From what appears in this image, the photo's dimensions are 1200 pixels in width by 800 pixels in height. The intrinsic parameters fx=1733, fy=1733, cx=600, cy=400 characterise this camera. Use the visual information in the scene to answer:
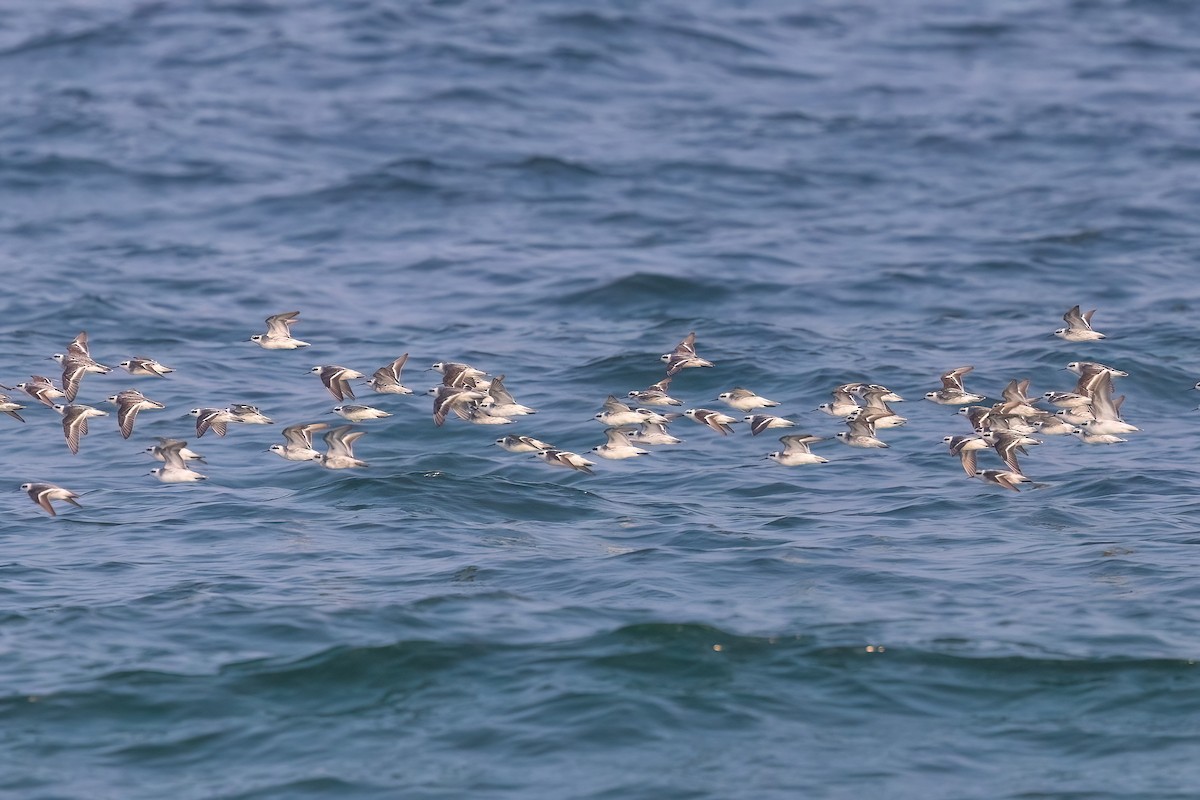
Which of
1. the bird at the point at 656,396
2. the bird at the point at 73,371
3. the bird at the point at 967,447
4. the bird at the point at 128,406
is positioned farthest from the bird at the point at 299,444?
the bird at the point at 967,447

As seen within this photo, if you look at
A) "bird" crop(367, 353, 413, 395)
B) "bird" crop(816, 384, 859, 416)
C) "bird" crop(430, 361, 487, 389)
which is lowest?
"bird" crop(816, 384, 859, 416)

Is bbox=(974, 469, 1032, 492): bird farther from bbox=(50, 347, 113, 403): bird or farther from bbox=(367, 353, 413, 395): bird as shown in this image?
bbox=(50, 347, 113, 403): bird

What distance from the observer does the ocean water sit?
Answer: 15805 mm

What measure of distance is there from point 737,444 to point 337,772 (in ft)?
34.2

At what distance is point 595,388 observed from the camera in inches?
1043

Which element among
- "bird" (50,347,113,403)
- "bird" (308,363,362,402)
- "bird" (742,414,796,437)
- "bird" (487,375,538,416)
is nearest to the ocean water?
"bird" (742,414,796,437)

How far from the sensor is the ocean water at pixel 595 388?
15805mm

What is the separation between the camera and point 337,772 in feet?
49.2

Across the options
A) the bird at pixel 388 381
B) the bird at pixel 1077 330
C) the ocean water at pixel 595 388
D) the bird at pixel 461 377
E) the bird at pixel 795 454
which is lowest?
the ocean water at pixel 595 388

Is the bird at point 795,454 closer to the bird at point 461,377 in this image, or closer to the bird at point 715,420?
the bird at point 715,420

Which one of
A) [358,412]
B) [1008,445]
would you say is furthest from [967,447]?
[358,412]

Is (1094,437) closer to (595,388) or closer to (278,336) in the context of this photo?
(595,388)

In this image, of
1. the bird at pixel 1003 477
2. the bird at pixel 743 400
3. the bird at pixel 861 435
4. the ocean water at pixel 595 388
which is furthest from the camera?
the bird at pixel 743 400

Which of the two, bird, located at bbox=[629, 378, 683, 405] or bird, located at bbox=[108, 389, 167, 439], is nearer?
bird, located at bbox=[108, 389, 167, 439]
